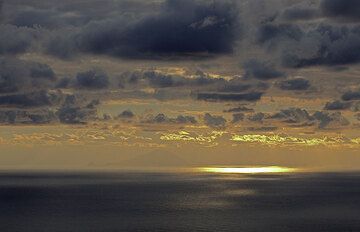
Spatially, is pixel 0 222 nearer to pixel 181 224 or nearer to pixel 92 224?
pixel 92 224

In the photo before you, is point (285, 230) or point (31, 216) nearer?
point (285, 230)

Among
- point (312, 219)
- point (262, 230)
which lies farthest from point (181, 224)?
point (312, 219)

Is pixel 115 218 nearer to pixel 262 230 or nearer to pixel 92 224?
pixel 92 224

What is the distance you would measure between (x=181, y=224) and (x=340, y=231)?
41365 millimetres

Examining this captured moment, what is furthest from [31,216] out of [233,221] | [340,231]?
[340,231]

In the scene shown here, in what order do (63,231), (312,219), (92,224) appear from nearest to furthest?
(63,231) < (92,224) < (312,219)

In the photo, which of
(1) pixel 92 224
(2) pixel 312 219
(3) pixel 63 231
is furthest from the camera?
(2) pixel 312 219

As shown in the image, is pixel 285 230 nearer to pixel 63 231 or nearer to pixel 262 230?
pixel 262 230

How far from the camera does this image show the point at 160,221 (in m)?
185

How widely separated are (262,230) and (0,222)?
70732 millimetres

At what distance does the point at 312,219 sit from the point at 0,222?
87657 millimetres

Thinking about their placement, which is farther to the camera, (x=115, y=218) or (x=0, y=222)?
(x=115, y=218)

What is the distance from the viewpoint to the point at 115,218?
634 ft

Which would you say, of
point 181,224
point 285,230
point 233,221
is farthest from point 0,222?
point 285,230
